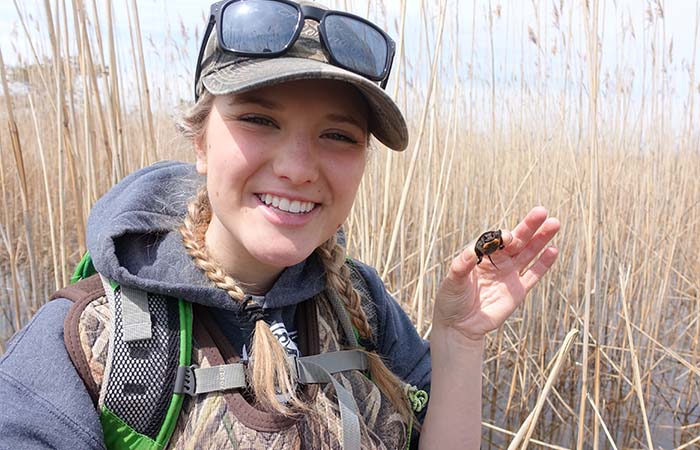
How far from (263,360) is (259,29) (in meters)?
0.50

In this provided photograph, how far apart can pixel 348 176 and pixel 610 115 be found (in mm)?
2432

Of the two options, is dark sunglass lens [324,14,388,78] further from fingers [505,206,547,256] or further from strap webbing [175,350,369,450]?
strap webbing [175,350,369,450]

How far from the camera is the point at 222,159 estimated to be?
0.79m

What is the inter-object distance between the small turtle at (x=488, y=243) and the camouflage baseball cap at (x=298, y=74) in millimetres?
211

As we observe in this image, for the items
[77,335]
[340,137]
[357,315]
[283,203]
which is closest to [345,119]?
[340,137]

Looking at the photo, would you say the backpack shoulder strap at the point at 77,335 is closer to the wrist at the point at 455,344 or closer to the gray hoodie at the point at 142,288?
the gray hoodie at the point at 142,288

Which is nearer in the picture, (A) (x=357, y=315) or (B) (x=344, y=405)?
(B) (x=344, y=405)

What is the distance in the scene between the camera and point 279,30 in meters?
0.80

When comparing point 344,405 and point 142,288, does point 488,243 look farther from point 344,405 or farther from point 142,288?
point 142,288

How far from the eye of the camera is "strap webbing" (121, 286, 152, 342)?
708mm

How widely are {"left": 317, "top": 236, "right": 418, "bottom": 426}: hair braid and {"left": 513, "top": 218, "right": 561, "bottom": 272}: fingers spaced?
1.04ft

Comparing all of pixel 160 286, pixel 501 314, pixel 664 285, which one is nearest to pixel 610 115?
pixel 664 285

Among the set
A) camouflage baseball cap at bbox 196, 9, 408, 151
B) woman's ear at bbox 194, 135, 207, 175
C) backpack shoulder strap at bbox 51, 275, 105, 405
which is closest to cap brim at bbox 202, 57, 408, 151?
camouflage baseball cap at bbox 196, 9, 408, 151

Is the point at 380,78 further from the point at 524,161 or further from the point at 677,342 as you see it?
the point at 677,342
